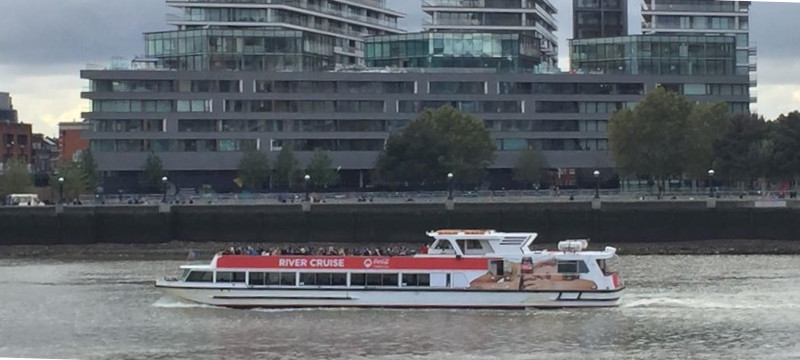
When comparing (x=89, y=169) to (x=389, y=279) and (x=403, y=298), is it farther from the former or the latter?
(x=403, y=298)

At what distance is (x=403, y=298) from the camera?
53.7 metres

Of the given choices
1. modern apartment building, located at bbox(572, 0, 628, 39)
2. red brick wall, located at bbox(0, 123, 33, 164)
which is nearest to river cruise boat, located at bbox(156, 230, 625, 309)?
red brick wall, located at bbox(0, 123, 33, 164)

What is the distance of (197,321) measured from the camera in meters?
51.9

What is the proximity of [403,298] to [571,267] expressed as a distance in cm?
538

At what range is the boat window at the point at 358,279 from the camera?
177ft

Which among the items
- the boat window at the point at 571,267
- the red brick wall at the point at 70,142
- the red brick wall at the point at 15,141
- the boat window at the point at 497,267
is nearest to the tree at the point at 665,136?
the red brick wall at the point at 15,141

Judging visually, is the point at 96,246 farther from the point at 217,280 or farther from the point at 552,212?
the point at 217,280

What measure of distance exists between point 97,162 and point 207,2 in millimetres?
16964

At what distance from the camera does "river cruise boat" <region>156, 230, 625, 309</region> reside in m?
53.3

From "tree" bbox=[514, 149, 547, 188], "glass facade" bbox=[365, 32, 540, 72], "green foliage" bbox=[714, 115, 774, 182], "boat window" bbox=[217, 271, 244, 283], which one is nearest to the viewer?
"boat window" bbox=[217, 271, 244, 283]

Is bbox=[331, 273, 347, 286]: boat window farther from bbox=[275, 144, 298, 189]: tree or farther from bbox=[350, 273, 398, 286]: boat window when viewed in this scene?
bbox=[275, 144, 298, 189]: tree

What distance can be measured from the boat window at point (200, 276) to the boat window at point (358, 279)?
4584 mm

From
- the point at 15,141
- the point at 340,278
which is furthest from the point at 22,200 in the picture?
the point at 340,278

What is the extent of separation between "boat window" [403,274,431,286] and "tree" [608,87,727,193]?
181ft
